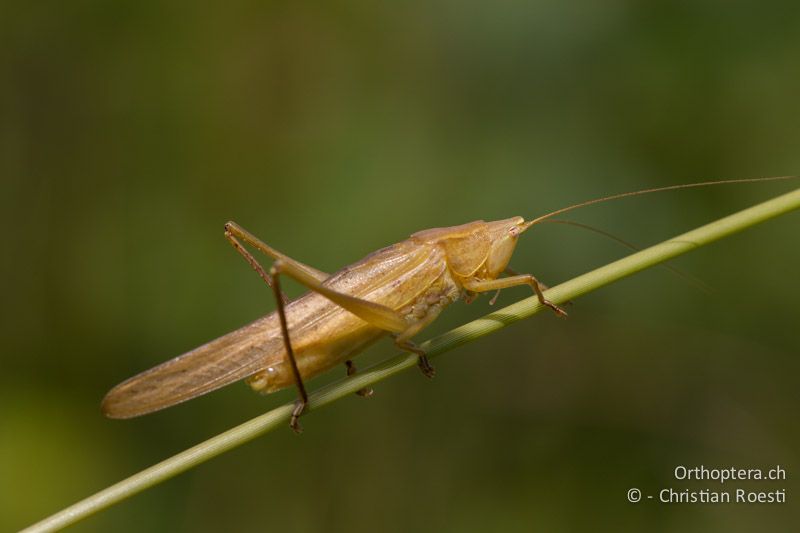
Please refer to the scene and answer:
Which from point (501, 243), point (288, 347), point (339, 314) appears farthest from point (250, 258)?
point (501, 243)

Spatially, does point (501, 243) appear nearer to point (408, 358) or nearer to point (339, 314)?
point (339, 314)

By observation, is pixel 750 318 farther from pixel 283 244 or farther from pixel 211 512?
pixel 211 512

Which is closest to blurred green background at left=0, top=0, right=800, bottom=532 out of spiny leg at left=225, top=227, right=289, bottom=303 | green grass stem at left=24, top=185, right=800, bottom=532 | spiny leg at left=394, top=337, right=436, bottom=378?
spiny leg at left=225, top=227, right=289, bottom=303

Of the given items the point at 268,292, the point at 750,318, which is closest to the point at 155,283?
the point at 268,292

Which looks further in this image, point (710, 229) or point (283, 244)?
point (283, 244)

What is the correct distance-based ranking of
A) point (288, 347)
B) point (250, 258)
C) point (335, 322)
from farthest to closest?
point (250, 258), point (335, 322), point (288, 347)

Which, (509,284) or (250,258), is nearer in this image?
(509,284)

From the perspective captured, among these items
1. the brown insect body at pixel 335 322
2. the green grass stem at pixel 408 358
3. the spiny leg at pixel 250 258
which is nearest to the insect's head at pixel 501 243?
the brown insect body at pixel 335 322
